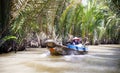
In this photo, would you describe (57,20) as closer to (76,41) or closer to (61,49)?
(76,41)

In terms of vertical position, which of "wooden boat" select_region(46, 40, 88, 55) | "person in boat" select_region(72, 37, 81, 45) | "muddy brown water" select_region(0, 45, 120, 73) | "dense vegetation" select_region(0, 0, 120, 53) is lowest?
"muddy brown water" select_region(0, 45, 120, 73)

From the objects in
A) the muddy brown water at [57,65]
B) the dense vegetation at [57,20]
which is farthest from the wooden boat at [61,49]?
the dense vegetation at [57,20]

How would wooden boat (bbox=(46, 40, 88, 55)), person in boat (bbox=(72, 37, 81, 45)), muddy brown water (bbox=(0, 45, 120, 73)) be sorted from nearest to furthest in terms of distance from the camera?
1. muddy brown water (bbox=(0, 45, 120, 73))
2. wooden boat (bbox=(46, 40, 88, 55))
3. person in boat (bbox=(72, 37, 81, 45))

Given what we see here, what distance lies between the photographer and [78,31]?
29.5 metres

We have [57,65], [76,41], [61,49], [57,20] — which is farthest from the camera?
[57,20]

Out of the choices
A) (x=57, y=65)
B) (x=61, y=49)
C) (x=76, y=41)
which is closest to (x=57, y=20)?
(x=76, y=41)

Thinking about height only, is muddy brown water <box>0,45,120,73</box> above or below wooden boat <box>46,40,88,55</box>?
below

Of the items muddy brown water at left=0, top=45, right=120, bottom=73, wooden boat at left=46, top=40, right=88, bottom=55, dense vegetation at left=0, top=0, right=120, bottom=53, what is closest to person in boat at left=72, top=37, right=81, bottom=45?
wooden boat at left=46, top=40, right=88, bottom=55

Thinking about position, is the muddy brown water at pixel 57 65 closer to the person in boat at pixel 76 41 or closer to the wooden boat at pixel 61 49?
the wooden boat at pixel 61 49

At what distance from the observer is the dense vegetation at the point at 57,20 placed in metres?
14.7

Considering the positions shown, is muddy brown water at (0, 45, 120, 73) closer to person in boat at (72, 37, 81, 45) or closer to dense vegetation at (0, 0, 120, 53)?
dense vegetation at (0, 0, 120, 53)

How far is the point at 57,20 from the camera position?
23828mm

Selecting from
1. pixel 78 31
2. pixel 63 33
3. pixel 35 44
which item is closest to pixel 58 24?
pixel 63 33

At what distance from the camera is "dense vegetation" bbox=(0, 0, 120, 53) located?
14.7 meters
